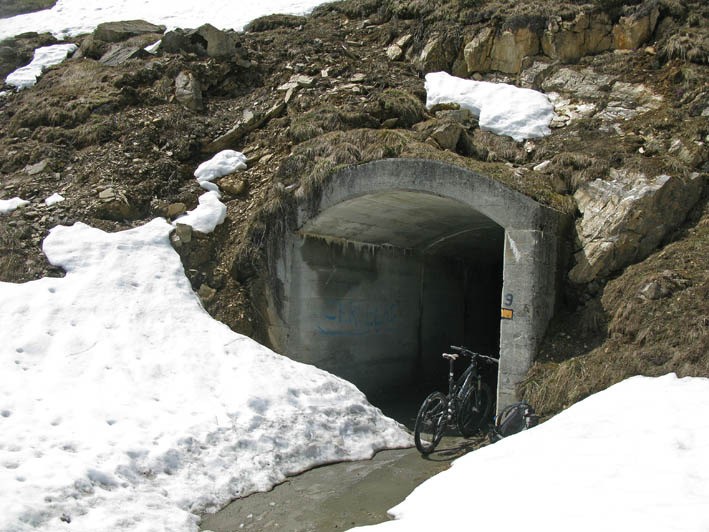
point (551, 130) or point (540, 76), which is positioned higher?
point (540, 76)

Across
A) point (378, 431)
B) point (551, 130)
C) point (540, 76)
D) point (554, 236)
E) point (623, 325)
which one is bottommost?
point (378, 431)

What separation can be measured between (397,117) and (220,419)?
25.9 ft

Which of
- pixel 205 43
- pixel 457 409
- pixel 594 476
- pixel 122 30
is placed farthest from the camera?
pixel 122 30

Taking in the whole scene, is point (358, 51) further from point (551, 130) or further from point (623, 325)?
point (623, 325)

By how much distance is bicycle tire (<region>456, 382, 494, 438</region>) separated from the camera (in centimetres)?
813

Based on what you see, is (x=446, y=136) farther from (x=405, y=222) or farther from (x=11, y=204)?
(x=11, y=204)

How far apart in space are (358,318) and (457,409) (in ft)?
12.7

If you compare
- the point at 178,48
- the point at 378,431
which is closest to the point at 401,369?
the point at 378,431

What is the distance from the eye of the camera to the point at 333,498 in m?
6.06

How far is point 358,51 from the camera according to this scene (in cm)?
1645

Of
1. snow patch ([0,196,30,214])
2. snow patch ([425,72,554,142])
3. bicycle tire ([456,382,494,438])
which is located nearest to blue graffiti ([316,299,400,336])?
bicycle tire ([456,382,494,438])

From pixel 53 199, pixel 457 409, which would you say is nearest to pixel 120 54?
pixel 53 199

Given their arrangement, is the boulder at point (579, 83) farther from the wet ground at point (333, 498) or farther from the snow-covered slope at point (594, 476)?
the wet ground at point (333, 498)

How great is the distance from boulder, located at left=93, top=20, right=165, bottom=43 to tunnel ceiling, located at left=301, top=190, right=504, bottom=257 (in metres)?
11.9
